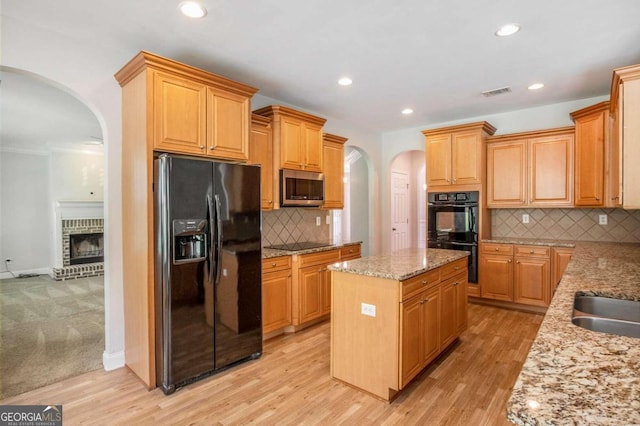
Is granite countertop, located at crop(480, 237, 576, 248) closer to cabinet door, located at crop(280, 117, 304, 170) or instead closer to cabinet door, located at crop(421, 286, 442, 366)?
cabinet door, located at crop(421, 286, 442, 366)

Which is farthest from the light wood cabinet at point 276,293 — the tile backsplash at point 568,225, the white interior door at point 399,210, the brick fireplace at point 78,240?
the brick fireplace at point 78,240

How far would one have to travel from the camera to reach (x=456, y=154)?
4.69m

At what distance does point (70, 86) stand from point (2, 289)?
5.09m

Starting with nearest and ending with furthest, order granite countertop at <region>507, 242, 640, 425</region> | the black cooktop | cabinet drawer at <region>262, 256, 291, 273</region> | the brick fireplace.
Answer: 1. granite countertop at <region>507, 242, 640, 425</region>
2. cabinet drawer at <region>262, 256, 291, 273</region>
3. the black cooktop
4. the brick fireplace

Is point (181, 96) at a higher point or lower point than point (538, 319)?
higher

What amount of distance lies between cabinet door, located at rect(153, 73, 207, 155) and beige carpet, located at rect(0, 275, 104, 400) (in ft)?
6.52

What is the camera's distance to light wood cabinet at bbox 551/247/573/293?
3947mm

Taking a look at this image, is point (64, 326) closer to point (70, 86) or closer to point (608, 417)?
point (70, 86)

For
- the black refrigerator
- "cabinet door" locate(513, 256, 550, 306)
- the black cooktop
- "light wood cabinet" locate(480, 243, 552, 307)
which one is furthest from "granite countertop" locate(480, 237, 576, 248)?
the black refrigerator

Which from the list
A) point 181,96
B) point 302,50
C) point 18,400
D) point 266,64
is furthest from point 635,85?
point 18,400

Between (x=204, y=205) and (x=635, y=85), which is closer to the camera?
(x=635, y=85)

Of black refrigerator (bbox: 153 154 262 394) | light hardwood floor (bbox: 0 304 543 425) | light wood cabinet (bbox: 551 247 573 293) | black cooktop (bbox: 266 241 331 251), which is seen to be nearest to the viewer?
light hardwood floor (bbox: 0 304 543 425)

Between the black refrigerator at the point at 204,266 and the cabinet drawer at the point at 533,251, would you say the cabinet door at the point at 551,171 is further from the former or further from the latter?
the black refrigerator at the point at 204,266

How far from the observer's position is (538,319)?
3.98m
